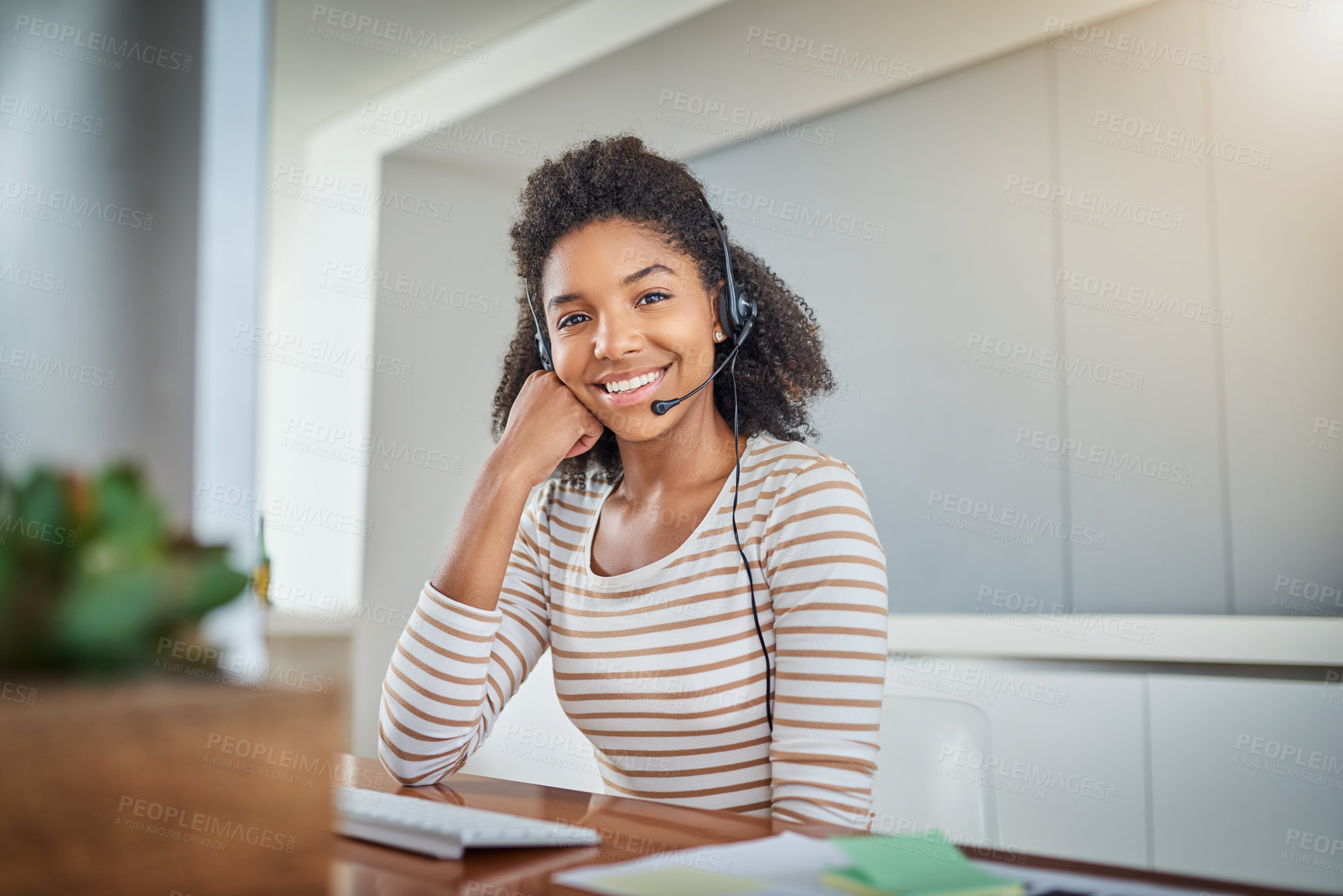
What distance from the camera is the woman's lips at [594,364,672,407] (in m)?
1.37

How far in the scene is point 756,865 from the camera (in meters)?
0.61

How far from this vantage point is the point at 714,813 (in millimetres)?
857

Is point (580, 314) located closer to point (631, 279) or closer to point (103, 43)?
point (631, 279)

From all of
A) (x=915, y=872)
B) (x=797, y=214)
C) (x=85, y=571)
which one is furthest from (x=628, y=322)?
(x=797, y=214)

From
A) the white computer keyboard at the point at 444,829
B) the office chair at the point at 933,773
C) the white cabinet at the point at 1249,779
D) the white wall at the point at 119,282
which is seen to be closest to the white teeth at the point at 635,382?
the office chair at the point at 933,773

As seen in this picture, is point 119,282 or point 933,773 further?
point 933,773

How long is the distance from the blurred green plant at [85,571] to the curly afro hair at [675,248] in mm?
1085

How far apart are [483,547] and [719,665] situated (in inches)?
12.4

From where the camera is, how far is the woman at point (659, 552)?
1.10 meters

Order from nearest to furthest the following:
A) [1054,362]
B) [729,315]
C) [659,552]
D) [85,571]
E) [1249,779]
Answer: [85,571], [659,552], [729,315], [1249,779], [1054,362]

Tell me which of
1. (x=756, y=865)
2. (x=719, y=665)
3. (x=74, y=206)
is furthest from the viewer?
(x=719, y=665)

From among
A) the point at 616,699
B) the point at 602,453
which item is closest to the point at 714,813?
the point at 616,699

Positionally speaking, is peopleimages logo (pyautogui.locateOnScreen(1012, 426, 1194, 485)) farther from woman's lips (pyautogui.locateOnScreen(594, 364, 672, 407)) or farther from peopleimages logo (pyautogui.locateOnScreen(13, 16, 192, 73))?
peopleimages logo (pyautogui.locateOnScreen(13, 16, 192, 73))

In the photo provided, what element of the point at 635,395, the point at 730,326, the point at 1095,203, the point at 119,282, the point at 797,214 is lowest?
the point at 119,282
